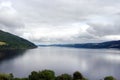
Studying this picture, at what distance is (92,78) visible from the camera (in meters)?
149

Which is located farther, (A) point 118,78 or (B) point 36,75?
(A) point 118,78

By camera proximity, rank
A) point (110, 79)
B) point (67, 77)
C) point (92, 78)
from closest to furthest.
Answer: point (110, 79)
point (67, 77)
point (92, 78)

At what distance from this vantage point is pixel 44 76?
9862cm

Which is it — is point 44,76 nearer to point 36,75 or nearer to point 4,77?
point 36,75

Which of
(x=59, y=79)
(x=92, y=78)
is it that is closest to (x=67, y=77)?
(x=59, y=79)

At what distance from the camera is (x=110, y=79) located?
90375 millimetres

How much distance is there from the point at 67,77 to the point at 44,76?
33.2 ft

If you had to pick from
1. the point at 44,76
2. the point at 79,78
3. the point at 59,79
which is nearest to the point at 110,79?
the point at 79,78

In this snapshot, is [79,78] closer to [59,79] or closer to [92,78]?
[59,79]

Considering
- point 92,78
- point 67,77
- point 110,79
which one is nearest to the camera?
point 110,79

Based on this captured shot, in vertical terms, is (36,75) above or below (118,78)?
above

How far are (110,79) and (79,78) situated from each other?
15.1 m

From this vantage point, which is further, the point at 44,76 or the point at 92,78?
the point at 92,78

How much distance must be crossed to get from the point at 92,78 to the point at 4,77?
68885mm
